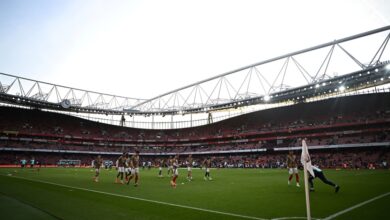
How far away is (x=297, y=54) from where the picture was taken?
51.0 meters

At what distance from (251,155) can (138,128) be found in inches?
1901

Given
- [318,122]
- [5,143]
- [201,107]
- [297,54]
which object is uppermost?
[297,54]

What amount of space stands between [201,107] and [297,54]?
1156 inches

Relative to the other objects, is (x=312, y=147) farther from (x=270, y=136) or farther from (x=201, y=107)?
(x=201, y=107)

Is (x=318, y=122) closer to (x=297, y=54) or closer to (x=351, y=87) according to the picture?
(x=351, y=87)

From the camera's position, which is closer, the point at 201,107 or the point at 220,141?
the point at 201,107

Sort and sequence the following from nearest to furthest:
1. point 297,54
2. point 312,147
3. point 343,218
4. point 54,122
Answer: point 343,218, point 297,54, point 312,147, point 54,122

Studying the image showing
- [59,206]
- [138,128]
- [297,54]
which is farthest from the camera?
[138,128]

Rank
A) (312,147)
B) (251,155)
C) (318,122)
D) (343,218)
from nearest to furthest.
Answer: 1. (343,218)
2. (312,147)
3. (318,122)
4. (251,155)

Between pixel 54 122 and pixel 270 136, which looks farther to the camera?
pixel 54 122

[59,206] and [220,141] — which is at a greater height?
[220,141]

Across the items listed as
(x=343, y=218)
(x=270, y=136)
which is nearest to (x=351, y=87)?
(x=270, y=136)

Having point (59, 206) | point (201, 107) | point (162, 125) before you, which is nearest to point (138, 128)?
point (162, 125)

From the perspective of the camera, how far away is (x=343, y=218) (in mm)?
8297
